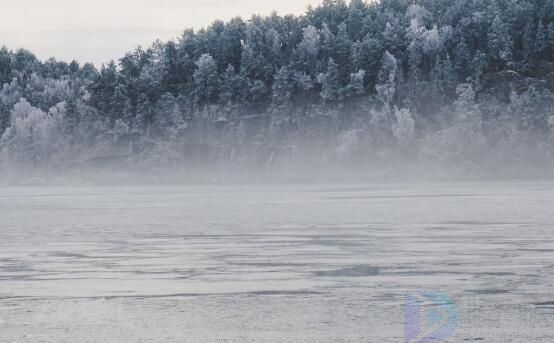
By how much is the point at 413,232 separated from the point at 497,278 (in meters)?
15.8

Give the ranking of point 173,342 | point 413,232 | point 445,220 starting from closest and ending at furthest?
point 173,342 < point 413,232 < point 445,220

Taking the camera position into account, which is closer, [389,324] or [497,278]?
[389,324]

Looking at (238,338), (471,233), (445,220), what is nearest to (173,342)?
(238,338)

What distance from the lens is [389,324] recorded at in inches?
601

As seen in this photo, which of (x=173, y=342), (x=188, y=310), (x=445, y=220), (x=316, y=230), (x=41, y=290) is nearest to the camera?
(x=173, y=342)

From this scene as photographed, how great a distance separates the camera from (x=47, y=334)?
48.5 feet

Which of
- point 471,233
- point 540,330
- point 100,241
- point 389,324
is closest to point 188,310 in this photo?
point 389,324

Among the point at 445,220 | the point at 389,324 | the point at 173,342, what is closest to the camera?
the point at 173,342

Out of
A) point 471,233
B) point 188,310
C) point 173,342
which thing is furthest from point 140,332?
point 471,233

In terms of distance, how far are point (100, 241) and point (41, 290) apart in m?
14.2

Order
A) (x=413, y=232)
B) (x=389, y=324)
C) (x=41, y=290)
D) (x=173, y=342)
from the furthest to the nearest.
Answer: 1. (x=413, y=232)
2. (x=41, y=290)
3. (x=389, y=324)
4. (x=173, y=342)

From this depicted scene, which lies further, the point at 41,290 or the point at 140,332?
the point at 41,290

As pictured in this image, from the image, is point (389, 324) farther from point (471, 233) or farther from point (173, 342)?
point (471, 233)

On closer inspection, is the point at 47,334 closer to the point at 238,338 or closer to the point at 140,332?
the point at 140,332
